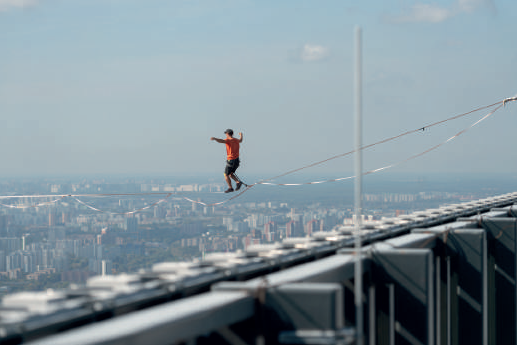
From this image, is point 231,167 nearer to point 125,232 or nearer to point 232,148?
point 232,148

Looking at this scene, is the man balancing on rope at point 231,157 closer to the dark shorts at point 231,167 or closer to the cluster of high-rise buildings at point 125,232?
the dark shorts at point 231,167

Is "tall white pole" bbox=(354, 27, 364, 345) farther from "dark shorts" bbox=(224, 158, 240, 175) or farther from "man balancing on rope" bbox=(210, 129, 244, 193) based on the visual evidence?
"dark shorts" bbox=(224, 158, 240, 175)

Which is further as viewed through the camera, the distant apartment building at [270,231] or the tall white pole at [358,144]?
the distant apartment building at [270,231]

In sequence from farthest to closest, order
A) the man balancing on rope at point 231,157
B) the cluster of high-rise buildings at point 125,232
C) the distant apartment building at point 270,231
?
the cluster of high-rise buildings at point 125,232, the distant apartment building at point 270,231, the man balancing on rope at point 231,157

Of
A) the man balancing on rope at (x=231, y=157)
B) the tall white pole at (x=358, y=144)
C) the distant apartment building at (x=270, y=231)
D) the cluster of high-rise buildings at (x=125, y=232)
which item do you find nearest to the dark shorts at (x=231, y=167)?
the man balancing on rope at (x=231, y=157)

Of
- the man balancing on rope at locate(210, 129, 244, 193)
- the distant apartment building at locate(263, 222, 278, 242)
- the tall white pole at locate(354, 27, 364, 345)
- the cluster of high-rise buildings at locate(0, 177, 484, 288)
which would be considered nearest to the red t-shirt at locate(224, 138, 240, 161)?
the man balancing on rope at locate(210, 129, 244, 193)

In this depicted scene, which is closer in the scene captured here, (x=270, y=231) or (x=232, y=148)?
(x=232, y=148)

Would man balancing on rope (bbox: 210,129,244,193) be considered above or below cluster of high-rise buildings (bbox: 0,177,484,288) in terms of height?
above

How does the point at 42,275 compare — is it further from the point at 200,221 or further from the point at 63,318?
the point at 63,318

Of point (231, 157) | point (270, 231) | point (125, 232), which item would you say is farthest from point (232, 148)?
point (125, 232)
